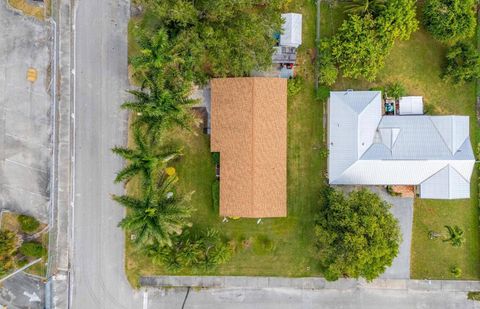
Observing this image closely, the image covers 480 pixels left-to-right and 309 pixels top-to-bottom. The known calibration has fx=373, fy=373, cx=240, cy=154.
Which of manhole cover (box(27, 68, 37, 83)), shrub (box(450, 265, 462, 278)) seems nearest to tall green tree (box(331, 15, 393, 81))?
shrub (box(450, 265, 462, 278))

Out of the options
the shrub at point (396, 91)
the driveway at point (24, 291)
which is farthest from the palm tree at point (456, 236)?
the driveway at point (24, 291)

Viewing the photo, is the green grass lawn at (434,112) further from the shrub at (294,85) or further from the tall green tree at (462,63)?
the shrub at (294,85)

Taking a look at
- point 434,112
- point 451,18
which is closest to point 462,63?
point 451,18

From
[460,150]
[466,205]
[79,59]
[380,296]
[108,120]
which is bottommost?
[380,296]

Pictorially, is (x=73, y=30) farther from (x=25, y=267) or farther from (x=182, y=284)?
(x=182, y=284)

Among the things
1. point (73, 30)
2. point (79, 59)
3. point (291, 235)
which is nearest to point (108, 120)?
point (79, 59)

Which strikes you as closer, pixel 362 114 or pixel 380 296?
pixel 362 114
